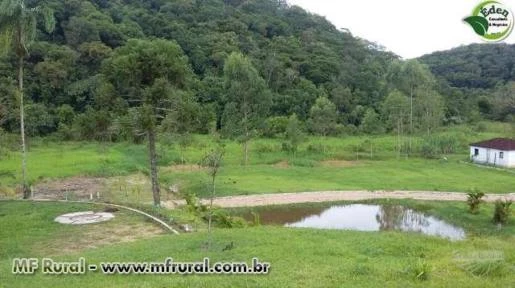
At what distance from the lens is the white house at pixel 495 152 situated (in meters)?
41.7

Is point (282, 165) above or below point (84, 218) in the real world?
below

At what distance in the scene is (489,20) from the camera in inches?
367

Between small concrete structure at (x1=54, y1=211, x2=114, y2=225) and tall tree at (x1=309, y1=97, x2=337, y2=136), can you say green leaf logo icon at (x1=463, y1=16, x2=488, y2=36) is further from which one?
tall tree at (x1=309, y1=97, x2=337, y2=136)

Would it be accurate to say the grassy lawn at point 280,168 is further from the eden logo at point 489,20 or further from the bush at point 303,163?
the eden logo at point 489,20

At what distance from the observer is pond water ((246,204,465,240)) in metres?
23.2

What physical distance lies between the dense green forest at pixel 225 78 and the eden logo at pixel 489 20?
13826 mm

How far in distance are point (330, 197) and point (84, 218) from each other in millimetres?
14385

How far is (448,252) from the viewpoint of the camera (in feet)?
41.1

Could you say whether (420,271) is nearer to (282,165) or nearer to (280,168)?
(280,168)

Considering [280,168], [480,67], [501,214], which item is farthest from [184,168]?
[480,67]

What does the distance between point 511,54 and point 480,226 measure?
79.9 m

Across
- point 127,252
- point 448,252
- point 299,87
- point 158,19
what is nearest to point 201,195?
point 127,252

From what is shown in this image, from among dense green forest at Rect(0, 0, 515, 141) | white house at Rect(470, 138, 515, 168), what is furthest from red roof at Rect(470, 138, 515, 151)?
dense green forest at Rect(0, 0, 515, 141)

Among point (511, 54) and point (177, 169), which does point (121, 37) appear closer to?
point (177, 169)
